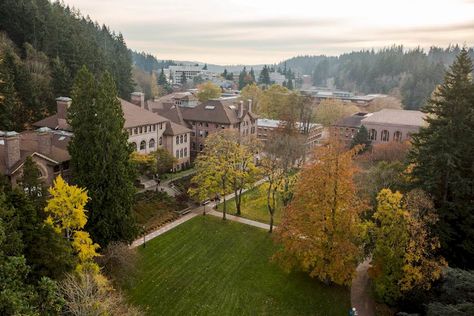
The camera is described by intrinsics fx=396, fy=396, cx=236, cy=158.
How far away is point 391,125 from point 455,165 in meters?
51.9

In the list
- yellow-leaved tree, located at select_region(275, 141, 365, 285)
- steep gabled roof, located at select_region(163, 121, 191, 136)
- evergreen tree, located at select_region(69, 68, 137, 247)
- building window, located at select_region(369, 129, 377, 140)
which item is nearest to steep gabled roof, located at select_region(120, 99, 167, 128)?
steep gabled roof, located at select_region(163, 121, 191, 136)

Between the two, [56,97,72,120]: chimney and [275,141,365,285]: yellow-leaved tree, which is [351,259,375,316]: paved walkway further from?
[56,97,72,120]: chimney

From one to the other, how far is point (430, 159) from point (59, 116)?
3836cm

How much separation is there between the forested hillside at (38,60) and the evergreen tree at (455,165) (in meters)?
43.8

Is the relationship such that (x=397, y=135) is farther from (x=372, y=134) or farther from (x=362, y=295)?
(x=362, y=295)

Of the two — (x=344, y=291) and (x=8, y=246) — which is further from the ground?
(x=8, y=246)

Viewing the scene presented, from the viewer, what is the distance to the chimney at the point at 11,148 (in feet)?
101

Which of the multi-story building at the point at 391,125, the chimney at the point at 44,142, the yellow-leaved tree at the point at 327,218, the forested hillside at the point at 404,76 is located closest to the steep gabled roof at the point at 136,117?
the chimney at the point at 44,142

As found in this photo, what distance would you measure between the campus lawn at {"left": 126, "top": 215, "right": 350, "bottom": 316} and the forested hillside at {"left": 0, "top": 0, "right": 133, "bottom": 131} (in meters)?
26.8

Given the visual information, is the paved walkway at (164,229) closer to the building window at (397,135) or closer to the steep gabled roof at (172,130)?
the steep gabled roof at (172,130)

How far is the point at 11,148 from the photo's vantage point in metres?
31.2

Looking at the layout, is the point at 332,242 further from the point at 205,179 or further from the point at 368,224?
the point at 205,179

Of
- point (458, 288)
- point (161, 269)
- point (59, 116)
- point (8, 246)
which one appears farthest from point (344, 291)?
point (59, 116)

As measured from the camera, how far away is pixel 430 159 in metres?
26.8
